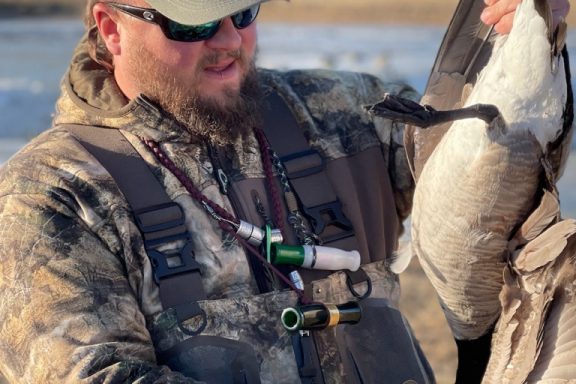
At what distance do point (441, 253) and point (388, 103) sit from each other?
50 cm

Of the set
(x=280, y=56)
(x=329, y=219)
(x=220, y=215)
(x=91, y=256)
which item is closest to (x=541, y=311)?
(x=329, y=219)

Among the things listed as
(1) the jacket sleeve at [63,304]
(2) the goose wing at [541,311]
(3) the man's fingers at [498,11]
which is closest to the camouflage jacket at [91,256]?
(1) the jacket sleeve at [63,304]

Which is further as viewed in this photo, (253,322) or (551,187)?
(253,322)

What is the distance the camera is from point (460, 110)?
3.04 metres

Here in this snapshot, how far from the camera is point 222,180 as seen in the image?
3803mm

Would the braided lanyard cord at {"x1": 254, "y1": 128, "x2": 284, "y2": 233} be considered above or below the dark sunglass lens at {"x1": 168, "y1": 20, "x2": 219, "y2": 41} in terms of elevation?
below

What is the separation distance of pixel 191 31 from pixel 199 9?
14cm

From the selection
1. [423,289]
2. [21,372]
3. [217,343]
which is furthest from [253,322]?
[423,289]

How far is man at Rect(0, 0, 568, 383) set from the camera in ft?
11.1

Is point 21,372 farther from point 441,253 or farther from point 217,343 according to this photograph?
point 441,253

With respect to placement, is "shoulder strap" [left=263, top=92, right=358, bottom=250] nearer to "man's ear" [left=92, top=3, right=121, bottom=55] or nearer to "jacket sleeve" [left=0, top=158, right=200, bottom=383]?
"man's ear" [left=92, top=3, right=121, bottom=55]

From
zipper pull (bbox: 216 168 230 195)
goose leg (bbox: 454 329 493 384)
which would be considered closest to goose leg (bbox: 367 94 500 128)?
goose leg (bbox: 454 329 493 384)

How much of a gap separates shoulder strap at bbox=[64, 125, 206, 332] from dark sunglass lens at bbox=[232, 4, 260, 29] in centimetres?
59

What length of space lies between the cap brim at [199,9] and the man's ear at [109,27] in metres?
0.37
